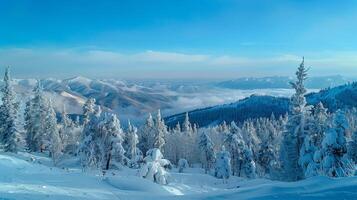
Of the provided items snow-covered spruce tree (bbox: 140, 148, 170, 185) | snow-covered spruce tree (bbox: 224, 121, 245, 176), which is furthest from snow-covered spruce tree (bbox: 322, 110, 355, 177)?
snow-covered spruce tree (bbox: 224, 121, 245, 176)

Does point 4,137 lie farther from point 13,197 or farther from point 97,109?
point 13,197

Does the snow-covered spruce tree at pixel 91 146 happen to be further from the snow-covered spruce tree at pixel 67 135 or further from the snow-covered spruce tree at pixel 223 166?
the snow-covered spruce tree at pixel 67 135

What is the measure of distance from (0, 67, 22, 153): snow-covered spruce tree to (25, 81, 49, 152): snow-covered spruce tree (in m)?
9.95

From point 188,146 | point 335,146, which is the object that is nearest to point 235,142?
point 335,146

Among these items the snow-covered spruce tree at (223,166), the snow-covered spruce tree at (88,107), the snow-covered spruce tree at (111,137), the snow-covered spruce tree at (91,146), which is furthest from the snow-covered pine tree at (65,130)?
the snow-covered spruce tree at (223,166)

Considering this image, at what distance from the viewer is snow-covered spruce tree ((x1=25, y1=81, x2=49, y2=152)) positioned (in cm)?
7469

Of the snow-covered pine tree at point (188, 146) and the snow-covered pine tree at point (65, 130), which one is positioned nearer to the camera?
the snow-covered pine tree at point (65, 130)

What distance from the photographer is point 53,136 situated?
7038 cm

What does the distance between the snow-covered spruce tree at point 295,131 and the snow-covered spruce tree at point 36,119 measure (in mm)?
46136

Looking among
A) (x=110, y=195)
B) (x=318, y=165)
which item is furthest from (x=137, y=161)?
(x=110, y=195)

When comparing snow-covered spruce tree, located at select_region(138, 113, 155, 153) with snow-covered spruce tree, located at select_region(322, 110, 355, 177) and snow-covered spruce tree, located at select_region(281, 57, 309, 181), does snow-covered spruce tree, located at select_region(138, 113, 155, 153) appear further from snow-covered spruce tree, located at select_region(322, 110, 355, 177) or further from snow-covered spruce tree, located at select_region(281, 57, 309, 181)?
snow-covered spruce tree, located at select_region(322, 110, 355, 177)

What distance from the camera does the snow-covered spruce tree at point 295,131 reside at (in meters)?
42.7

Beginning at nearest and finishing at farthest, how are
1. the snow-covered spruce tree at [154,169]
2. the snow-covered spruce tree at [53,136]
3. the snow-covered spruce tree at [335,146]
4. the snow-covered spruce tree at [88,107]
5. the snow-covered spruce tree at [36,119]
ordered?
the snow-covered spruce tree at [154,169] < the snow-covered spruce tree at [335,146] < the snow-covered spruce tree at [88,107] < the snow-covered spruce tree at [53,136] < the snow-covered spruce tree at [36,119]

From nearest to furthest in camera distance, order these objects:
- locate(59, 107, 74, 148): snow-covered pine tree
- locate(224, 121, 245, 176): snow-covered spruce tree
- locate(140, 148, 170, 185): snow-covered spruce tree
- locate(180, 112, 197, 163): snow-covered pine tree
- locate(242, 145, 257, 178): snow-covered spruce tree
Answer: locate(140, 148, 170, 185): snow-covered spruce tree → locate(224, 121, 245, 176): snow-covered spruce tree → locate(242, 145, 257, 178): snow-covered spruce tree → locate(59, 107, 74, 148): snow-covered pine tree → locate(180, 112, 197, 163): snow-covered pine tree
